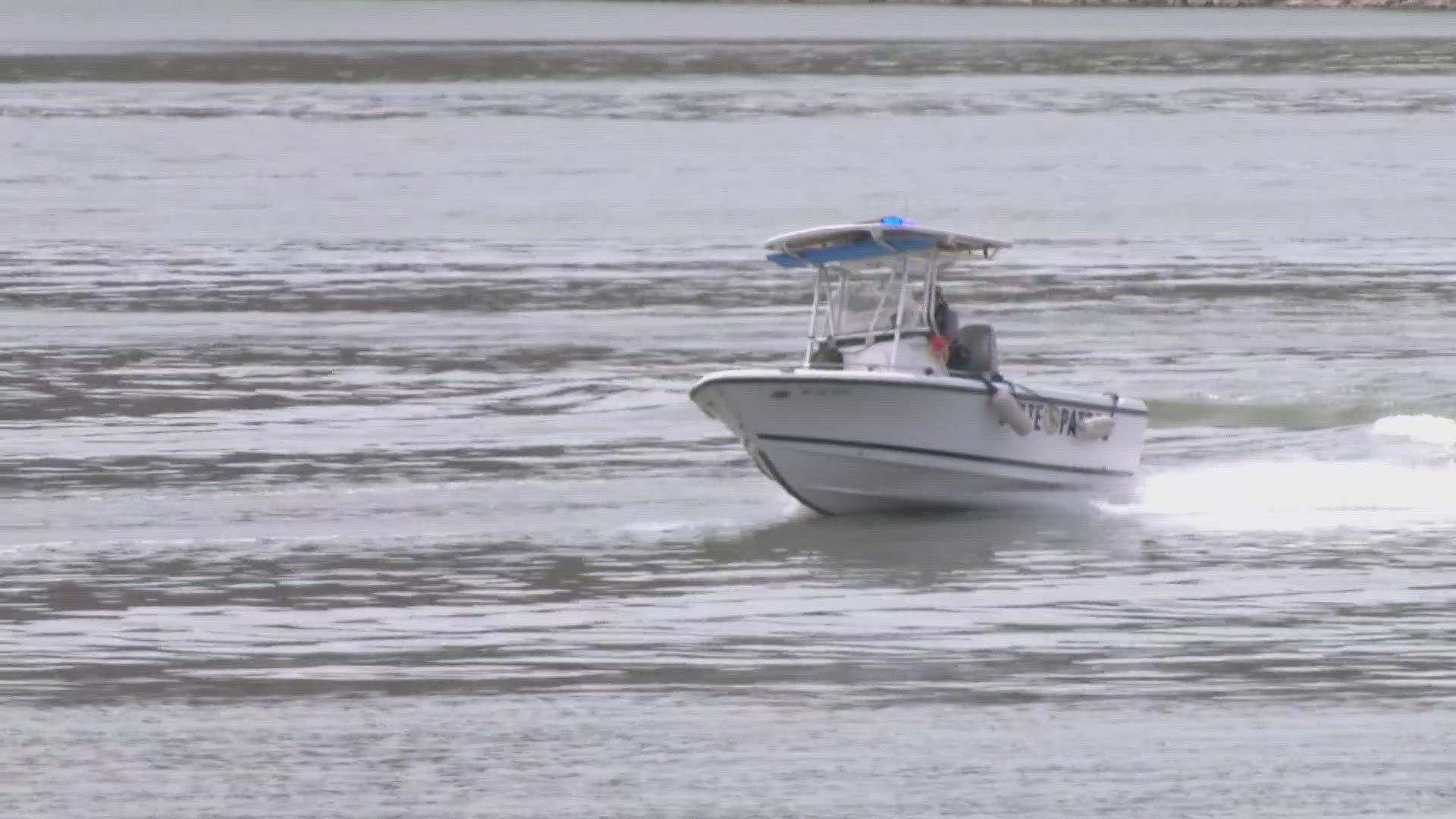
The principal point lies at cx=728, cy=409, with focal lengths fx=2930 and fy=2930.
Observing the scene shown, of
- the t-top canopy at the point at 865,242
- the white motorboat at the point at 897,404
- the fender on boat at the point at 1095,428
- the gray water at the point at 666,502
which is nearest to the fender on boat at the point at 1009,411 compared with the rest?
the white motorboat at the point at 897,404

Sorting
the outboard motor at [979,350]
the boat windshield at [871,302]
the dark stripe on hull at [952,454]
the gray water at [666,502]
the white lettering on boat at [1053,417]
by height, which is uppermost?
the boat windshield at [871,302]

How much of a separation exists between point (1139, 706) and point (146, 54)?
3263 inches

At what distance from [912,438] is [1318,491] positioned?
417cm

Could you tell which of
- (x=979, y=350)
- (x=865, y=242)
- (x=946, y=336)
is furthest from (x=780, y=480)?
(x=865, y=242)

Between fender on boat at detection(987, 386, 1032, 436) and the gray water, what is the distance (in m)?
0.80

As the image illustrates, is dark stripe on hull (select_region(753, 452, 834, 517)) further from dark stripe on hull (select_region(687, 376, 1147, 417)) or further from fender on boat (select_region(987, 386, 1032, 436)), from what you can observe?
fender on boat (select_region(987, 386, 1032, 436))

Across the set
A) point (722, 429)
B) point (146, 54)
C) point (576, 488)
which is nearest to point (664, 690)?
point (576, 488)

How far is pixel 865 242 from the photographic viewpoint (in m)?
21.2

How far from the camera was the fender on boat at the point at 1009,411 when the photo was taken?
69.2 feet

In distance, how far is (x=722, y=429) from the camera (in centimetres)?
2680

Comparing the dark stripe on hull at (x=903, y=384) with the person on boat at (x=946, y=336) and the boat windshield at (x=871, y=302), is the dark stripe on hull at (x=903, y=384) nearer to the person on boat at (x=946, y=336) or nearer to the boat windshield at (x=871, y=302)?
the person on boat at (x=946, y=336)

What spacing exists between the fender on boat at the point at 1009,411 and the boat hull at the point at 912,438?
0.06ft

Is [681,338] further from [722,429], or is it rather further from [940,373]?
[940,373]

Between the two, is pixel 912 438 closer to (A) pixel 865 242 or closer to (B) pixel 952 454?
(B) pixel 952 454
